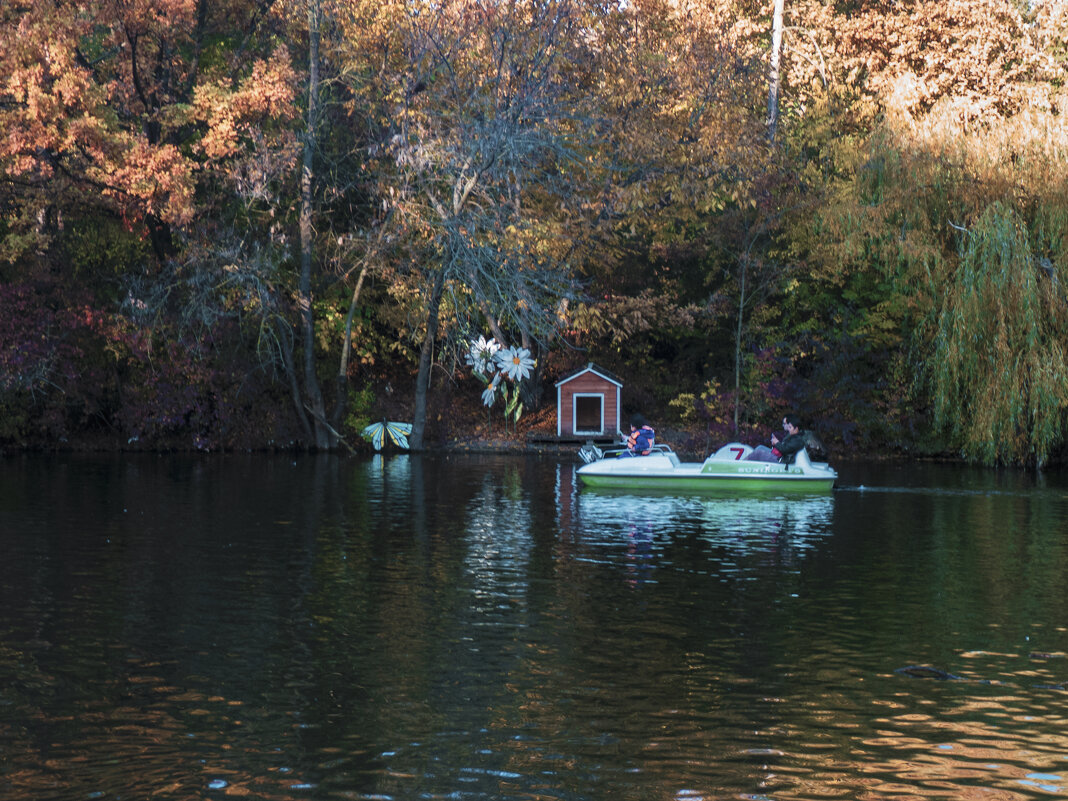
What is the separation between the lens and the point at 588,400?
39031mm

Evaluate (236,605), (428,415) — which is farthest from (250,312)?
(236,605)

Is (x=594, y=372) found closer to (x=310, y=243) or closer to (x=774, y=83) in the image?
(x=310, y=243)

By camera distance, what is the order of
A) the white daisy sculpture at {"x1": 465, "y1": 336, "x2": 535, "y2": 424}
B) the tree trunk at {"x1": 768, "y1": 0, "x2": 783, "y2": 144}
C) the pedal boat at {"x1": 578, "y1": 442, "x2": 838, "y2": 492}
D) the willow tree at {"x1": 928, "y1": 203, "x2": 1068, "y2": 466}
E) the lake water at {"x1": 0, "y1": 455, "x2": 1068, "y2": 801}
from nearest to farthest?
the lake water at {"x1": 0, "y1": 455, "x2": 1068, "y2": 801}, the pedal boat at {"x1": 578, "y1": 442, "x2": 838, "y2": 492}, the willow tree at {"x1": 928, "y1": 203, "x2": 1068, "y2": 466}, the white daisy sculpture at {"x1": 465, "y1": 336, "x2": 535, "y2": 424}, the tree trunk at {"x1": 768, "y1": 0, "x2": 783, "y2": 144}

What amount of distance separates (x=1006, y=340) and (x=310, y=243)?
62.8 ft

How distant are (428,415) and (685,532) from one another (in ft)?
71.4

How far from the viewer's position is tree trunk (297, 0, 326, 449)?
1417 inches

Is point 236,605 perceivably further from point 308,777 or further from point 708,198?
point 708,198

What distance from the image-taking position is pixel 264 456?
35.9 m

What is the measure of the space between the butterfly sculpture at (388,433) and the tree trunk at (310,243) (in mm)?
1226

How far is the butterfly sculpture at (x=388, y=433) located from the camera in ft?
125

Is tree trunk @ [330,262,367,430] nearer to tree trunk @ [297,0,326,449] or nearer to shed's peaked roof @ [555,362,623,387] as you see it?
tree trunk @ [297,0,326,449]

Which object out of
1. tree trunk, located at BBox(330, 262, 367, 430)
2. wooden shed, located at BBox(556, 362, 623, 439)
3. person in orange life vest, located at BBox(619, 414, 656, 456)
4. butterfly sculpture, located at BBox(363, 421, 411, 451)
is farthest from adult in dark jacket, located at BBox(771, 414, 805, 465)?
tree trunk, located at BBox(330, 262, 367, 430)

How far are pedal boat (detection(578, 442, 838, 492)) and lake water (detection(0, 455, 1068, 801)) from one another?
4418 millimetres

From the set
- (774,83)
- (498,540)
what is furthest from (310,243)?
(498,540)
